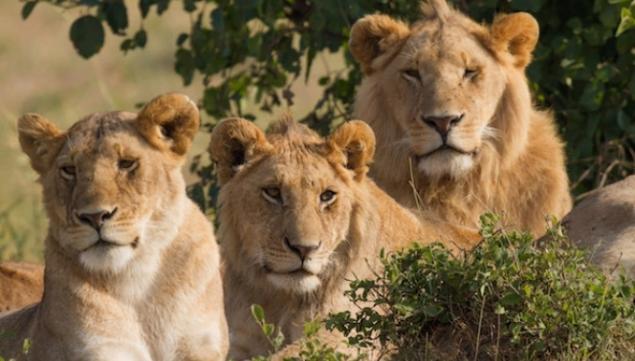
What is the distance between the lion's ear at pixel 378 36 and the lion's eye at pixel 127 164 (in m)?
2.23

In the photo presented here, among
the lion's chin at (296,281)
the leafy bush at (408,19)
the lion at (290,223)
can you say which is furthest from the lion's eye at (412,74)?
the lion's chin at (296,281)

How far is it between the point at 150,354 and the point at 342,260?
92cm

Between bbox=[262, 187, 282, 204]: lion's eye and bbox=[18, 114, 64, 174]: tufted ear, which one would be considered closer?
bbox=[18, 114, 64, 174]: tufted ear

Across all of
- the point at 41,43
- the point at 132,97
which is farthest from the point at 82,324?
the point at 41,43

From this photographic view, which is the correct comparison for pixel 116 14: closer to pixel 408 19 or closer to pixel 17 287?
pixel 408 19

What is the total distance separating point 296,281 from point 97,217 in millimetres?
963

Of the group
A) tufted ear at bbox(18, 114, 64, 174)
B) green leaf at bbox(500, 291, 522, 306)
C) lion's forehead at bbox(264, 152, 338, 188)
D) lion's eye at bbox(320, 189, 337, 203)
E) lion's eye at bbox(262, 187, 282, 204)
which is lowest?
green leaf at bbox(500, 291, 522, 306)

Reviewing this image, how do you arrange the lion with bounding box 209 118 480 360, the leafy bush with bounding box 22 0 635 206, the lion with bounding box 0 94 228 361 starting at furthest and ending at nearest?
the leafy bush with bounding box 22 0 635 206 < the lion with bounding box 209 118 480 360 < the lion with bounding box 0 94 228 361

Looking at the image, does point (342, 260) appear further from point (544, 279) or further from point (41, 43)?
point (41, 43)

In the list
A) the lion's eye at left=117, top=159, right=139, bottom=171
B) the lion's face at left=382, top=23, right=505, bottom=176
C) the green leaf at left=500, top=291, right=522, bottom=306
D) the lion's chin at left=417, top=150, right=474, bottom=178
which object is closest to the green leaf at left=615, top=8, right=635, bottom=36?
the lion's face at left=382, top=23, right=505, bottom=176

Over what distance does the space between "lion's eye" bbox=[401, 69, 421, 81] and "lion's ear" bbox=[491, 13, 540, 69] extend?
377 mm

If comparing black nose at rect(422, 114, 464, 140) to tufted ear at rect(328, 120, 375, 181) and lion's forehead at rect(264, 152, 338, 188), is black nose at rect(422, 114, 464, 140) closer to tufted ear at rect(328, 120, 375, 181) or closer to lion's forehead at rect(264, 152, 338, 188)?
tufted ear at rect(328, 120, 375, 181)

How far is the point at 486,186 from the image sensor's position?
24.2 ft

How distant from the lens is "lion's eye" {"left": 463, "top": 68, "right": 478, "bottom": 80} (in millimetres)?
7203
